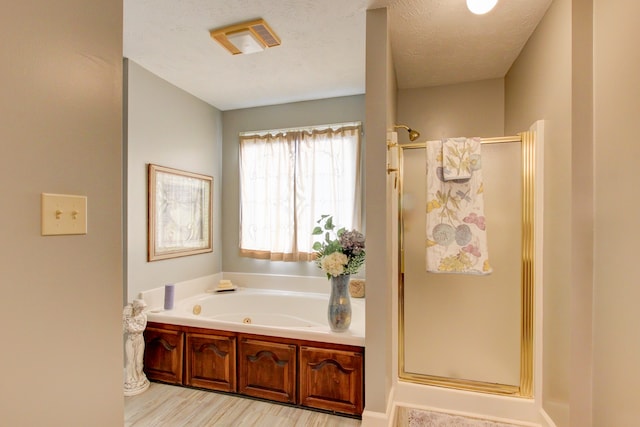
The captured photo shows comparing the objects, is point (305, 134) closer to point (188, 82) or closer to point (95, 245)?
point (188, 82)

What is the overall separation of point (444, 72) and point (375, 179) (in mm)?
1465

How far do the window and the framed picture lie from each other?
1.34ft

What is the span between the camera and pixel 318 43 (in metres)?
2.38

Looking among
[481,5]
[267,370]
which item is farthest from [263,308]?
[481,5]

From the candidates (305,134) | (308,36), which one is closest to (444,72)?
(308,36)

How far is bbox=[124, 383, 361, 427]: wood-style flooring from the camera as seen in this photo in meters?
2.06

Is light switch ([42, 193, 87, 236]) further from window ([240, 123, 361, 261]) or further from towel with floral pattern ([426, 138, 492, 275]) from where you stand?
window ([240, 123, 361, 261])

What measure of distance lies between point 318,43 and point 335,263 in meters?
1.62

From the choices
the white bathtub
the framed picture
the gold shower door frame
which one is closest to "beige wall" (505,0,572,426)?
the gold shower door frame

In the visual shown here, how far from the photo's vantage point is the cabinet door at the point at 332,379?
82.7 inches

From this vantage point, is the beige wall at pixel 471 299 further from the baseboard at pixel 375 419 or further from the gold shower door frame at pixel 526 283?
the baseboard at pixel 375 419

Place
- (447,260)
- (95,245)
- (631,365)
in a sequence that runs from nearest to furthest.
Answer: (95,245)
(631,365)
(447,260)

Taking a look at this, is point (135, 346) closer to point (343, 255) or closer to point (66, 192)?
point (343, 255)

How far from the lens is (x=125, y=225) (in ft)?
8.60
